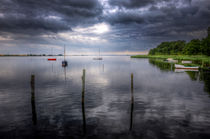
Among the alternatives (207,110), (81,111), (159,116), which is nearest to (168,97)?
(207,110)

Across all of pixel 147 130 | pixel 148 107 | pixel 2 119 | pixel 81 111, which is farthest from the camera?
pixel 148 107

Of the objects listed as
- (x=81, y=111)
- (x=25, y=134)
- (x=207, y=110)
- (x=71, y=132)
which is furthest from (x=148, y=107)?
(x=25, y=134)

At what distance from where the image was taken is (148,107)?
1847 cm

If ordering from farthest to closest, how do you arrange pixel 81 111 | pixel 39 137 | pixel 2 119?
pixel 81 111
pixel 2 119
pixel 39 137

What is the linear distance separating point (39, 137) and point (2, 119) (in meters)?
6.03

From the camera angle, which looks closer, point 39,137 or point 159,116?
point 39,137

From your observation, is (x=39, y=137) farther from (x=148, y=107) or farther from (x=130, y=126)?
(x=148, y=107)

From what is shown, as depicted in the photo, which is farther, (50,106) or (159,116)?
(50,106)

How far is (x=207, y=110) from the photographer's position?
17.4 m

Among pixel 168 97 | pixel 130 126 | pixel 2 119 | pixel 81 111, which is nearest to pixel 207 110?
pixel 168 97

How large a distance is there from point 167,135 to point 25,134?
1247 centimetres

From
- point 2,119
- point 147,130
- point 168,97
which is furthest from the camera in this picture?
point 168,97

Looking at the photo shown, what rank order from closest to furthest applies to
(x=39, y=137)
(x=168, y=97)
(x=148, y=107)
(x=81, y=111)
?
1. (x=39, y=137)
2. (x=81, y=111)
3. (x=148, y=107)
4. (x=168, y=97)

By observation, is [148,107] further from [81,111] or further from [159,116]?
[81,111]
